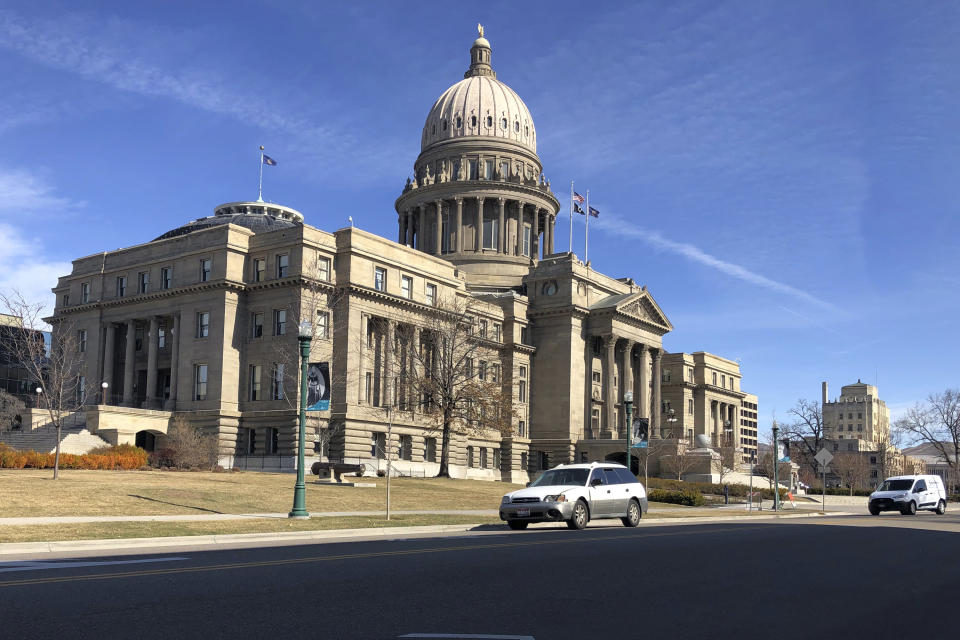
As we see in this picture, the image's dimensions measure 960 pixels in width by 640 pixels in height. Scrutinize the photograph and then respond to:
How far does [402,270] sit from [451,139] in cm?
3973

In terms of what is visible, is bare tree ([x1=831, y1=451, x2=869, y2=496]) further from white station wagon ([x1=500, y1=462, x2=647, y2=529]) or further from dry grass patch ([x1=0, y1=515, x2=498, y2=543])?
dry grass patch ([x1=0, y1=515, x2=498, y2=543])

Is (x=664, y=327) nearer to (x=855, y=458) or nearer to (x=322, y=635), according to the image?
(x=855, y=458)

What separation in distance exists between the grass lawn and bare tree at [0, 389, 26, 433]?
25.6 meters

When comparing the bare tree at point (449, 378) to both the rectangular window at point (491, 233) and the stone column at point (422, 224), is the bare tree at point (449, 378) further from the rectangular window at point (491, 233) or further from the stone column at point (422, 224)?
the stone column at point (422, 224)

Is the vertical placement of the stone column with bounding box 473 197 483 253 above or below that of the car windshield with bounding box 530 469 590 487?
above

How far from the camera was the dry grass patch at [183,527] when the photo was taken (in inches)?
797

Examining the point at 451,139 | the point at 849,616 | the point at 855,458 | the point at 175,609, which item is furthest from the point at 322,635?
the point at 855,458

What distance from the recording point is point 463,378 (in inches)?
2616

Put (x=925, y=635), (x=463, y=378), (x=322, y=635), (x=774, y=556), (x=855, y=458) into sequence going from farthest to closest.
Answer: (x=855, y=458), (x=463, y=378), (x=774, y=556), (x=925, y=635), (x=322, y=635)

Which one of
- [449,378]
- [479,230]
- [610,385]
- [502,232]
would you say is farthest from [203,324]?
[502,232]

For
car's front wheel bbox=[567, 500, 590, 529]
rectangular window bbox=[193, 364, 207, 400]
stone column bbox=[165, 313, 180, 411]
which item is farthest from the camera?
stone column bbox=[165, 313, 180, 411]

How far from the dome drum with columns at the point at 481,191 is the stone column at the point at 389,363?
90.2 ft

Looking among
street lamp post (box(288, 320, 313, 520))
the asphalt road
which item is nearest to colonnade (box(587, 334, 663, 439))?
street lamp post (box(288, 320, 313, 520))

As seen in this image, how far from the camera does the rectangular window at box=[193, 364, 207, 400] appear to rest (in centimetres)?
6744
